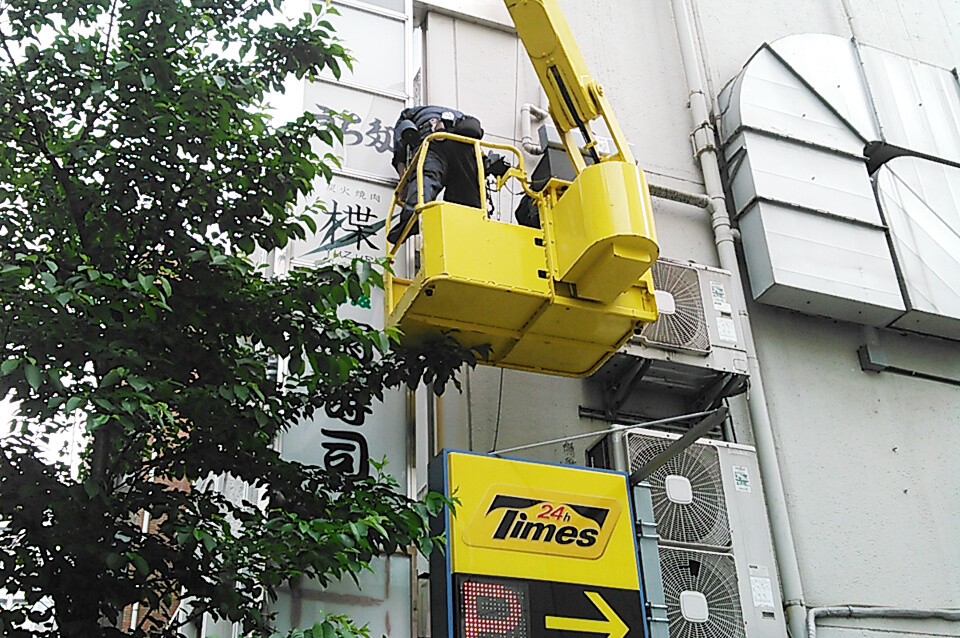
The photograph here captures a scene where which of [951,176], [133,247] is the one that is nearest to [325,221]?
[133,247]

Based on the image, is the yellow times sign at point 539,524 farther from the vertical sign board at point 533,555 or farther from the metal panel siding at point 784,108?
the metal panel siding at point 784,108

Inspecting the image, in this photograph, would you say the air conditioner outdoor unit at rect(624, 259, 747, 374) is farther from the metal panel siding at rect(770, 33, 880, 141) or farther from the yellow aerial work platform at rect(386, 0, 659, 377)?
the metal panel siding at rect(770, 33, 880, 141)

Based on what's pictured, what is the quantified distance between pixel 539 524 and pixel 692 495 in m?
1.61

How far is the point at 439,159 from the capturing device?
808 cm

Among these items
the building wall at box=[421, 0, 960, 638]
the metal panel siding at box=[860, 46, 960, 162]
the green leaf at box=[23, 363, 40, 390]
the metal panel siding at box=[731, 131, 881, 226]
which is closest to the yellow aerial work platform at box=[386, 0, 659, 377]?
the building wall at box=[421, 0, 960, 638]

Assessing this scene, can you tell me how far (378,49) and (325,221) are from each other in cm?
216

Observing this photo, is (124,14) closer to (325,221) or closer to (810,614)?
(325,221)

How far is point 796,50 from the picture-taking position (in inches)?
444

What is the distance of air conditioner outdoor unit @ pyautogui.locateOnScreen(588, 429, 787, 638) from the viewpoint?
757 cm

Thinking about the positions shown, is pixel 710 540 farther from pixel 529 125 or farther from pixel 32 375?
pixel 32 375

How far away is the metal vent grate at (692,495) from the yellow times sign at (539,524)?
0.58 meters

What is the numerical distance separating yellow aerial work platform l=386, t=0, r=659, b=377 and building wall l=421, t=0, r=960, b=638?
1.25 meters

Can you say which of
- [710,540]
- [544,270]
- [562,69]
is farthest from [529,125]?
[710,540]

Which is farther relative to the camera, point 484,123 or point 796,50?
point 796,50
